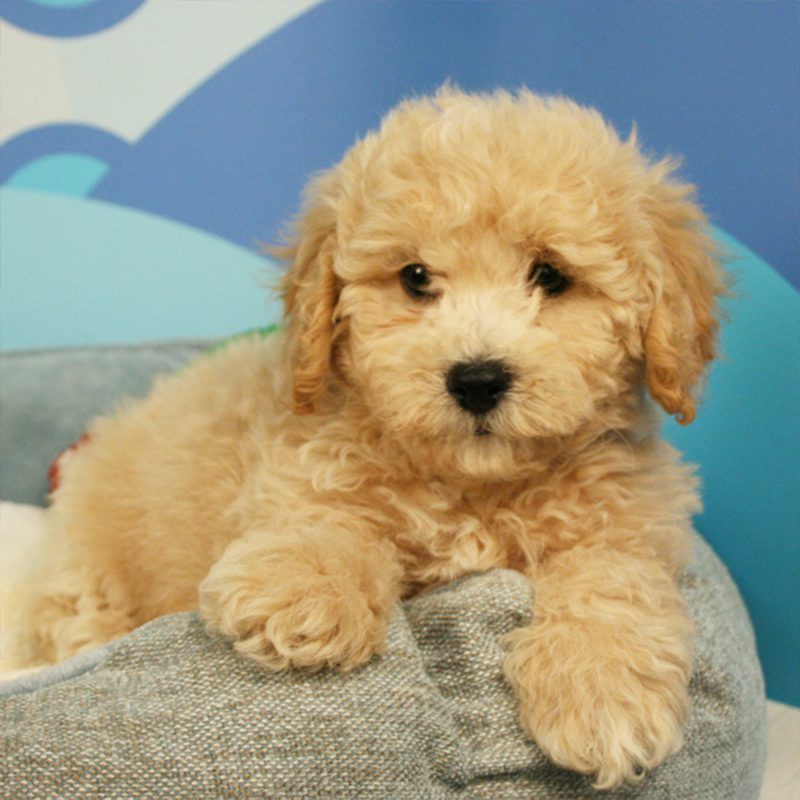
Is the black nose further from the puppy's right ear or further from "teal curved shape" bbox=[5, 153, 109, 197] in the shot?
"teal curved shape" bbox=[5, 153, 109, 197]

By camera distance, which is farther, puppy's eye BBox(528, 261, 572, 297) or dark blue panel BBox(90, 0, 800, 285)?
dark blue panel BBox(90, 0, 800, 285)

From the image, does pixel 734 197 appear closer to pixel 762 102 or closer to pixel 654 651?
pixel 762 102

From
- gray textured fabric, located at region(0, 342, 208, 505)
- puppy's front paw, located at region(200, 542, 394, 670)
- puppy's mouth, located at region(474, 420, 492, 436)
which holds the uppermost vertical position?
puppy's mouth, located at region(474, 420, 492, 436)

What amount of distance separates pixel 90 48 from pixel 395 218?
2.39 m

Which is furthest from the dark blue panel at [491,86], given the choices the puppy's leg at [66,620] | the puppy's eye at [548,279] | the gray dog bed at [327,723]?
the puppy's leg at [66,620]

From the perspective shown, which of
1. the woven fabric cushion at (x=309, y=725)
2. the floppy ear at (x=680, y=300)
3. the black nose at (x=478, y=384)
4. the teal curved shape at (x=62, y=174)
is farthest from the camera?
the teal curved shape at (x=62, y=174)

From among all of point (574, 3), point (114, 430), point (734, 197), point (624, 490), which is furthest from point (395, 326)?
point (574, 3)

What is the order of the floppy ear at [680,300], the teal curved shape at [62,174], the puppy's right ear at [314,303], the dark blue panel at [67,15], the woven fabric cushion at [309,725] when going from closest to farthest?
the woven fabric cushion at [309,725] → the floppy ear at [680,300] → the puppy's right ear at [314,303] → the dark blue panel at [67,15] → the teal curved shape at [62,174]

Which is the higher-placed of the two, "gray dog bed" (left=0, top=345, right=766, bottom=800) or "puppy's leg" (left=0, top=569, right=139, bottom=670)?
"gray dog bed" (left=0, top=345, right=766, bottom=800)

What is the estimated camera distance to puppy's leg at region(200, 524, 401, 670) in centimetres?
201

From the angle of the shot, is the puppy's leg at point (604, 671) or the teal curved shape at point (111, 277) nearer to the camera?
the puppy's leg at point (604, 671)

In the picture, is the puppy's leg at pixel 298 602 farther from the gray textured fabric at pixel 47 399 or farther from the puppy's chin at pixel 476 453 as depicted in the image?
the gray textured fabric at pixel 47 399

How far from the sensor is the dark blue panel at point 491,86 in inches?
131

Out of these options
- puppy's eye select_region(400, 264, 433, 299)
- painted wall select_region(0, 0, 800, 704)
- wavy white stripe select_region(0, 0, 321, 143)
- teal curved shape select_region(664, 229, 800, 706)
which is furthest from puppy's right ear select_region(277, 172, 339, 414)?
wavy white stripe select_region(0, 0, 321, 143)
